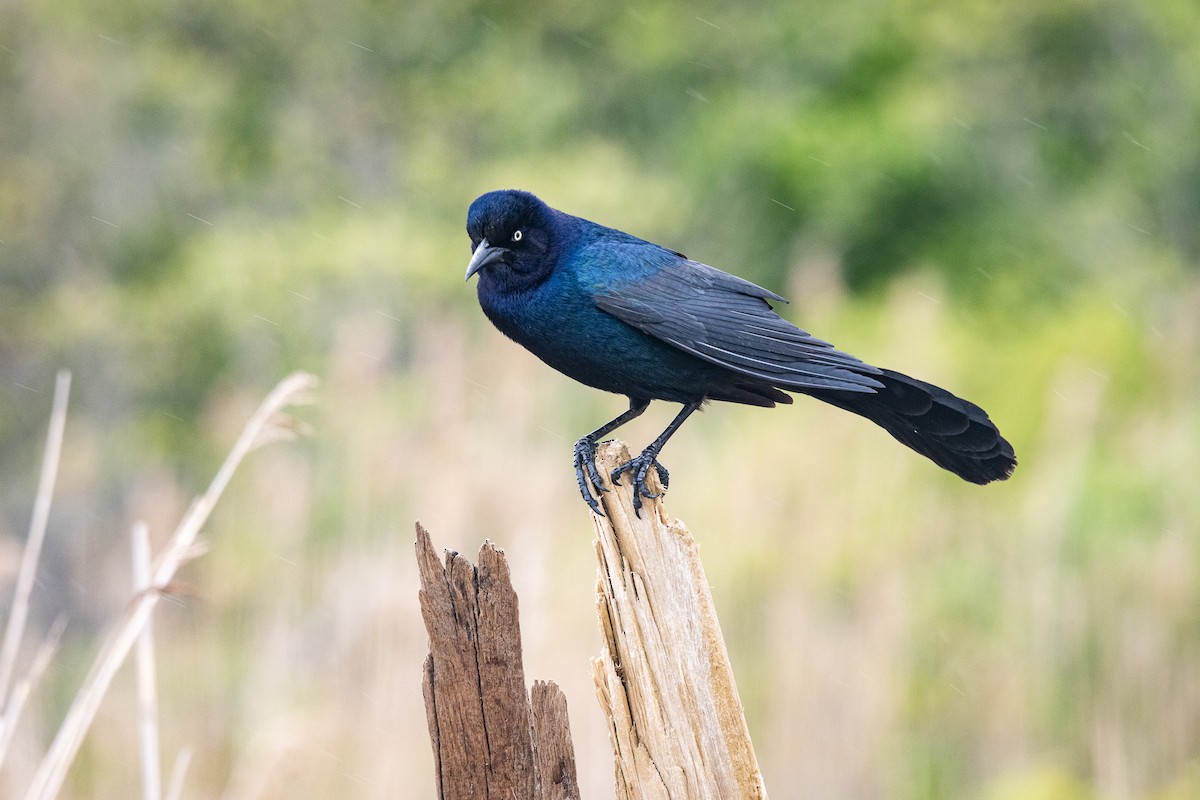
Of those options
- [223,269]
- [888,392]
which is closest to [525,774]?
[888,392]

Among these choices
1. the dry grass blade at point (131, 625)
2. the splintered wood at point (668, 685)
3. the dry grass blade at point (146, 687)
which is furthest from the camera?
the dry grass blade at point (146, 687)

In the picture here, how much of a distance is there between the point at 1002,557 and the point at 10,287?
30.5 feet

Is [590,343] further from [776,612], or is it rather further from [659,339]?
[776,612]

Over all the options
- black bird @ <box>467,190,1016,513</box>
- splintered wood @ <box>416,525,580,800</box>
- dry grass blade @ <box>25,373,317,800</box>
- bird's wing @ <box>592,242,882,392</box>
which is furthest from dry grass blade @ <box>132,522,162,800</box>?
bird's wing @ <box>592,242,882,392</box>

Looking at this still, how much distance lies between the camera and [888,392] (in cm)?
300

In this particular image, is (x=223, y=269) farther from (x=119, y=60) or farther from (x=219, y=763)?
(x=219, y=763)

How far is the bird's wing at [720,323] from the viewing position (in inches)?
113

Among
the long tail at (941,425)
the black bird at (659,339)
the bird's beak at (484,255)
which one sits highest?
the bird's beak at (484,255)

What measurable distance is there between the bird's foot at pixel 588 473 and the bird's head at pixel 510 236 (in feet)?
1.33

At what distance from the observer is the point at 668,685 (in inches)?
89.8

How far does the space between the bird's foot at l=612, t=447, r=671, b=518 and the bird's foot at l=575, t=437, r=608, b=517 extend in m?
0.05

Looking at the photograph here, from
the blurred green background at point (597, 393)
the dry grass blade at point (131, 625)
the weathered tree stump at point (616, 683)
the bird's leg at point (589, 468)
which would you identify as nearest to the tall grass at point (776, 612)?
the blurred green background at point (597, 393)

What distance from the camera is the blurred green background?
16.0 feet

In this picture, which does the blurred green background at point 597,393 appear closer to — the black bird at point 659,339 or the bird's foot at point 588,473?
the bird's foot at point 588,473
